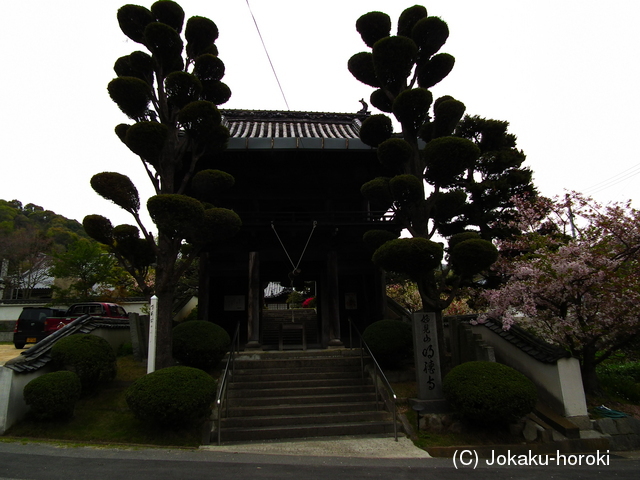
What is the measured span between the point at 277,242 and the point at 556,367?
8260mm

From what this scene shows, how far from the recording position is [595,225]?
344 inches

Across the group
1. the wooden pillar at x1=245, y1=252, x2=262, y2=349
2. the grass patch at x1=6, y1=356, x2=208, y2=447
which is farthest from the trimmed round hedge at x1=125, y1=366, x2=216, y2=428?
the wooden pillar at x1=245, y1=252, x2=262, y2=349

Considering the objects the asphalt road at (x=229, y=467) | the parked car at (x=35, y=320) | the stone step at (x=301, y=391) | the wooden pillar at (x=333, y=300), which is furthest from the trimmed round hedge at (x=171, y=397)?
the parked car at (x=35, y=320)

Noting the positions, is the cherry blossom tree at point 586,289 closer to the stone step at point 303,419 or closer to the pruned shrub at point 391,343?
the pruned shrub at point 391,343

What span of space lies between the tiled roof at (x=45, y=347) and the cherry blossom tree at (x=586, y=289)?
9.69 m

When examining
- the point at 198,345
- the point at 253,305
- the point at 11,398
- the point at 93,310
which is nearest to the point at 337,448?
the point at 198,345

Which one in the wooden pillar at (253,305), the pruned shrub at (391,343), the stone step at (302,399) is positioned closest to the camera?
the stone step at (302,399)

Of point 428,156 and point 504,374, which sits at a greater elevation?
point 428,156

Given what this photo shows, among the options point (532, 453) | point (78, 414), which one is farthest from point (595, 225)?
point (78, 414)

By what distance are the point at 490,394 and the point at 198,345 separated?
6212 millimetres

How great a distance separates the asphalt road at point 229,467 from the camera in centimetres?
508

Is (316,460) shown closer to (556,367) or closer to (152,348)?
(152,348)

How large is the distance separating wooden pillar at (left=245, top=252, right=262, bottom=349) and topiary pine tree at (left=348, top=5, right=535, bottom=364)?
4.17m

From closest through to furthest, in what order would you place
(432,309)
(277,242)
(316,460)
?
(316,460)
(432,309)
(277,242)
